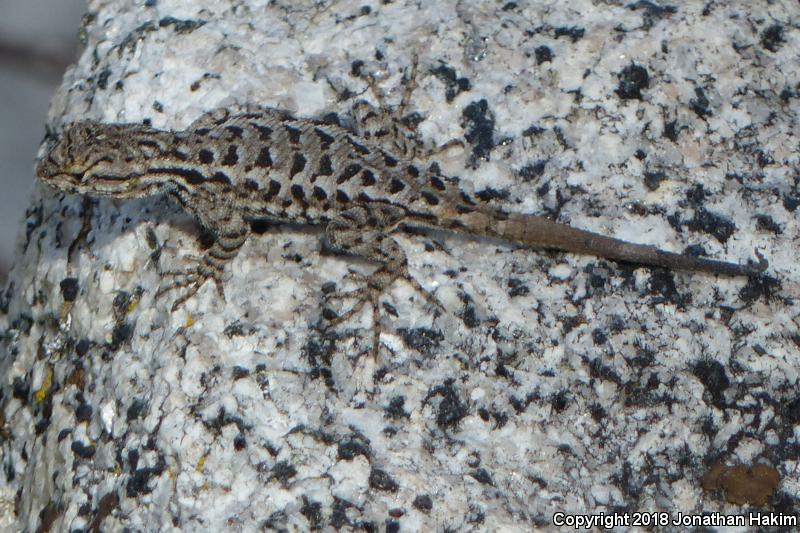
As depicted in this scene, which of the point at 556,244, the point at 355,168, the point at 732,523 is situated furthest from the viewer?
the point at 355,168

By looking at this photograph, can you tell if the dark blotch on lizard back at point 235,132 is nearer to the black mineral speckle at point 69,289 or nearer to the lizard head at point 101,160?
the lizard head at point 101,160

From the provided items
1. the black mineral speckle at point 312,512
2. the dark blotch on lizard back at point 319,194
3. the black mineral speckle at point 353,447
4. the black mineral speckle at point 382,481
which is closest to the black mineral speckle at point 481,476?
the black mineral speckle at point 382,481

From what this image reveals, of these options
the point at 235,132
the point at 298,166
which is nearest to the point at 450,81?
the point at 298,166

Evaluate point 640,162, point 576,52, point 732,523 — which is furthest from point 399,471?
point 576,52

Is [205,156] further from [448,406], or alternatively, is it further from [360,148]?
[448,406]

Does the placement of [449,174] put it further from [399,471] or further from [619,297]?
[399,471]

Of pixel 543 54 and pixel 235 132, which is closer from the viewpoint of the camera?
pixel 235 132
